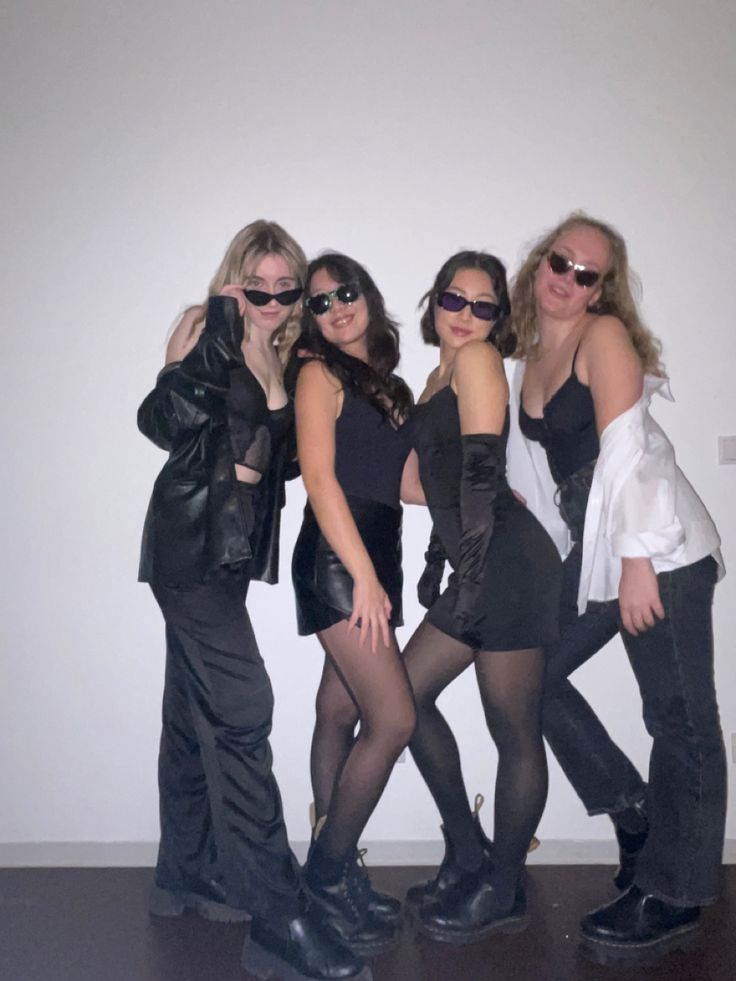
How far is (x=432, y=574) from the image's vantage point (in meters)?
2.16

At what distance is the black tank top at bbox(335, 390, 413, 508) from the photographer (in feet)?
6.11

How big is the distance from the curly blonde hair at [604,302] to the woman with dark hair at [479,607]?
4.9 inches

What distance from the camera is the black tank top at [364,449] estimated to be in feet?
6.11

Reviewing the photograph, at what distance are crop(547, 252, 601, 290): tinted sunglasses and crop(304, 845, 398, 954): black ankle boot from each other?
60.6 inches

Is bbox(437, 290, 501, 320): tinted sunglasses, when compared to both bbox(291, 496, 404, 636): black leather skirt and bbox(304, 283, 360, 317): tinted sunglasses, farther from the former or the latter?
bbox(291, 496, 404, 636): black leather skirt

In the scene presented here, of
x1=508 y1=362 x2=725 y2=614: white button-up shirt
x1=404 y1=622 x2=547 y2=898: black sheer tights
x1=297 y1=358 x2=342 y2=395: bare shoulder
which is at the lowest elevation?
x1=404 y1=622 x2=547 y2=898: black sheer tights

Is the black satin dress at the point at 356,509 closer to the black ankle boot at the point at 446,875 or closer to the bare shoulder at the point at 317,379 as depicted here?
the bare shoulder at the point at 317,379

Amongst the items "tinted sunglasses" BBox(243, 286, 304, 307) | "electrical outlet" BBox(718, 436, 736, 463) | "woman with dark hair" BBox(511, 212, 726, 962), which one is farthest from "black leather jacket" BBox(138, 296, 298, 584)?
"electrical outlet" BBox(718, 436, 736, 463)

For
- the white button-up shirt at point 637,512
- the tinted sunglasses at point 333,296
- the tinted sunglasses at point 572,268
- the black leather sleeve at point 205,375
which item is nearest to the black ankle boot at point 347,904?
the white button-up shirt at point 637,512

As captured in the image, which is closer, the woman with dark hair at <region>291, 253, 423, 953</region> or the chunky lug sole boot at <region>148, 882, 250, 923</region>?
the woman with dark hair at <region>291, 253, 423, 953</region>

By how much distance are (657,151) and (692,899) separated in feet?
6.81

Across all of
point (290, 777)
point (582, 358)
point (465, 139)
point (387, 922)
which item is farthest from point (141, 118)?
point (387, 922)

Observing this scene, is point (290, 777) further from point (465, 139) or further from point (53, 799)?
point (465, 139)

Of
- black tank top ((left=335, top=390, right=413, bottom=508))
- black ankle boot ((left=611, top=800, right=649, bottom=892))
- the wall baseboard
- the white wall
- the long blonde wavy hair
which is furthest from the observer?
the wall baseboard
